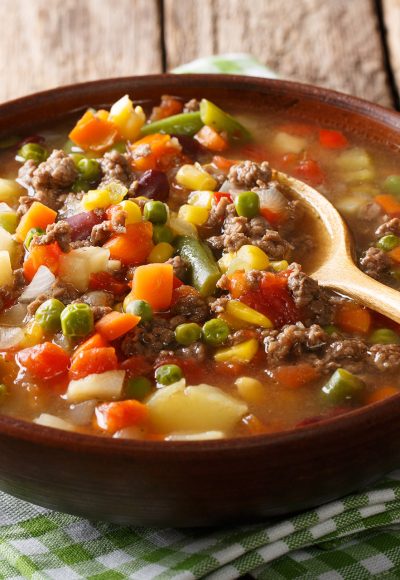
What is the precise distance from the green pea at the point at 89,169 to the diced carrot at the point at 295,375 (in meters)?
1.79

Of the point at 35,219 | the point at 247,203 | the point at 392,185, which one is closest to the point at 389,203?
the point at 392,185

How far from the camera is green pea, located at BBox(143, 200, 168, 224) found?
479cm

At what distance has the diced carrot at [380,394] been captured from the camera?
4105mm

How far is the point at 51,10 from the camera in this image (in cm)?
883

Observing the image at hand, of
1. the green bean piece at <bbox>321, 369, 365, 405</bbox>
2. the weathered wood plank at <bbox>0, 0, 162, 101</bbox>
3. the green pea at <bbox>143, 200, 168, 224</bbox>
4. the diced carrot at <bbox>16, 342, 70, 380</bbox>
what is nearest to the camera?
the green bean piece at <bbox>321, 369, 365, 405</bbox>

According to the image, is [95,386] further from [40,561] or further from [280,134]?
[280,134]

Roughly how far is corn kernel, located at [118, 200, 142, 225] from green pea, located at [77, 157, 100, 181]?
0.63m

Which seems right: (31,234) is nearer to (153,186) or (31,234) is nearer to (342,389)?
(153,186)

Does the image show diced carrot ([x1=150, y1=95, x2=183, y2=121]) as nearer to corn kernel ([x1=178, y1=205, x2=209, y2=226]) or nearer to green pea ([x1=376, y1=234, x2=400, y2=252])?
corn kernel ([x1=178, y1=205, x2=209, y2=226])

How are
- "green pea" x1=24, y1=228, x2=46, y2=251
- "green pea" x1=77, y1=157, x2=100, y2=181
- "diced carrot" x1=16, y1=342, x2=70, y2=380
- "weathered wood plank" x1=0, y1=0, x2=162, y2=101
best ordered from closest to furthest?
"diced carrot" x1=16, y1=342, x2=70, y2=380 < "green pea" x1=24, y1=228, x2=46, y2=251 < "green pea" x1=77, y1=157, x2=100, y2=181 < "weathered wood plank" x1=0, y1=0, x2=162, y2=101

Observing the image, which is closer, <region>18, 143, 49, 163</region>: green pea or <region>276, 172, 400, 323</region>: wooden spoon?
<region>276, 172, 400, 323</region>: wooden spoon

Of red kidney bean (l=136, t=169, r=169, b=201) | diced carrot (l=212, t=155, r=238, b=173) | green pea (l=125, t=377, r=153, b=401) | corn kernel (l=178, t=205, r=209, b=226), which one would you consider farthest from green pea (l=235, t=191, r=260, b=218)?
green pea (l=125, t=377, r=153, b=401)

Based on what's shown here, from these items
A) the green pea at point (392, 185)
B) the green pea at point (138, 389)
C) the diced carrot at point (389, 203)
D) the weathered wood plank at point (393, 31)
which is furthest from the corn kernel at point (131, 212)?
the weathered wood plank at point (393, 31)

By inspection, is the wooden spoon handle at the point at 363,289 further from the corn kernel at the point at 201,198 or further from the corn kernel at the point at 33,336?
the corn kernel at the point at 33,336
